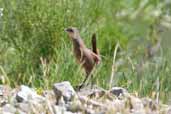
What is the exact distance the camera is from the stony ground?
4586 mm

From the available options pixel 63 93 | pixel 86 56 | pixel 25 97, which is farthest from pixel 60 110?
pixel 86 56

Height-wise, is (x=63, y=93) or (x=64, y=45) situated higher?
(x=63, y=93)

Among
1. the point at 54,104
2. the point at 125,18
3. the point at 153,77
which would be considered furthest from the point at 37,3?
the point at 54,104

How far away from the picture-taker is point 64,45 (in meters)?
8.07

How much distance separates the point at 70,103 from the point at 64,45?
126 inches

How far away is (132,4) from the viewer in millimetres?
6332

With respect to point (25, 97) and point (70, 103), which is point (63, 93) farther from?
point (25, 97)

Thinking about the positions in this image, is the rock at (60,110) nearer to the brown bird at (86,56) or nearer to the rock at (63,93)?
the rock at (63,93)

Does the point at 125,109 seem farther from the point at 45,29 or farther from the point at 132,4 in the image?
the point at 45,29

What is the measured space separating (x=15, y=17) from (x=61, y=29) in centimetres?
62

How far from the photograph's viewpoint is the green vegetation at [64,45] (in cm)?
691

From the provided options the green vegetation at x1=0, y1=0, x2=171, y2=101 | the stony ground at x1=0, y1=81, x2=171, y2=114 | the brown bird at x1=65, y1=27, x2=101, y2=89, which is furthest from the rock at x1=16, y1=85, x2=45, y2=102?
the green vegetation at x1=0, y1=0, x2=171, y2=101

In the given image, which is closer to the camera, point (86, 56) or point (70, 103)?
point (70, 103)

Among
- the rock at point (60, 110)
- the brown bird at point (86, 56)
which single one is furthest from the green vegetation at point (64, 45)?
the rock at point (60, 110)
